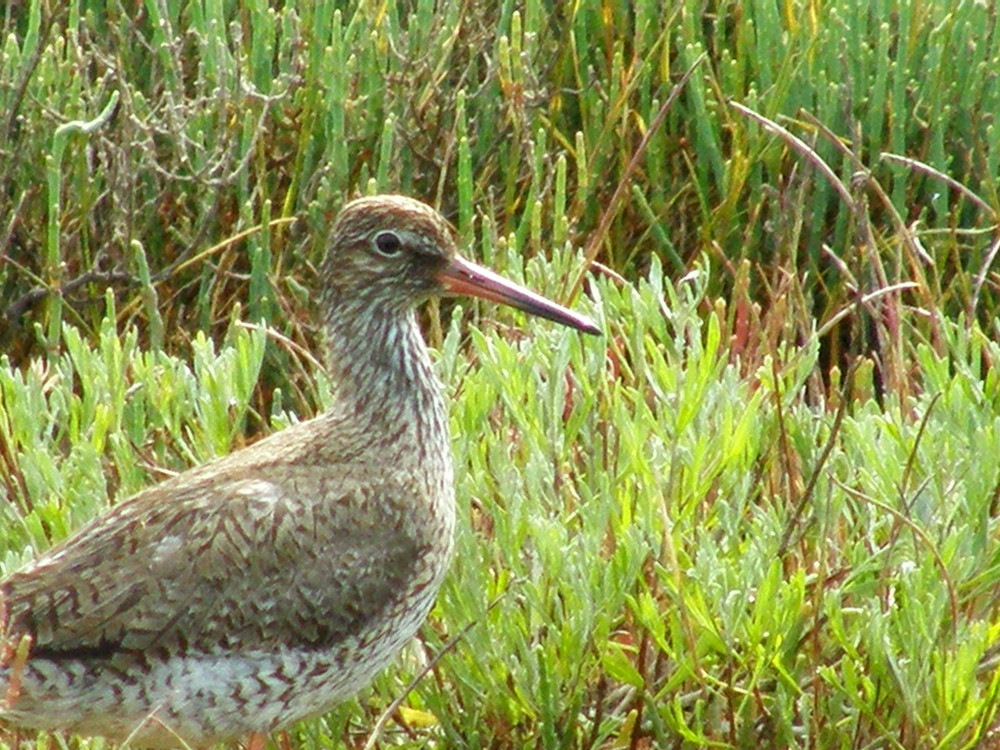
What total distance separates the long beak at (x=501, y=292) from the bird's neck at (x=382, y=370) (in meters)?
0.16

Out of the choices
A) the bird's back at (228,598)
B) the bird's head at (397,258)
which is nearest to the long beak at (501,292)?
the bird's head at (397,258)

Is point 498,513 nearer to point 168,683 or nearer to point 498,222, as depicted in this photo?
point 168,683

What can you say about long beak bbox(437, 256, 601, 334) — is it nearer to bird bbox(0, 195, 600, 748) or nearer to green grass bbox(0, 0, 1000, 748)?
bird bbox(0, 195, 600, 748)

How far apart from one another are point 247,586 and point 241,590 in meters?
0.02

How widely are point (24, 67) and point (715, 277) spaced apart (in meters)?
2.12

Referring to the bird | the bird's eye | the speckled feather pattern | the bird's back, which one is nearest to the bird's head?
the bird's eye

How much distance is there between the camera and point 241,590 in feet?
14.2

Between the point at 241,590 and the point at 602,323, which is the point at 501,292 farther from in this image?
the point at 241,590

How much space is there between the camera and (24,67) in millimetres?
6102

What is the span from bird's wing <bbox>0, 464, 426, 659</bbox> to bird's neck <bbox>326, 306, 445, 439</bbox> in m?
0.22

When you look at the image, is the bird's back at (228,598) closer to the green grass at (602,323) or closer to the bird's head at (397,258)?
the green grass at (602,323)

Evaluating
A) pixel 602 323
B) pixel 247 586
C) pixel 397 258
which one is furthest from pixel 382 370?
pixel 247 586

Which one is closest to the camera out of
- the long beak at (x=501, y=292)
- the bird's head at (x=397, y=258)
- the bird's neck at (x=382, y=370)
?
the long beak at (x=501, y=292)

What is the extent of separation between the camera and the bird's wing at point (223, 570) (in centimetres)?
423
